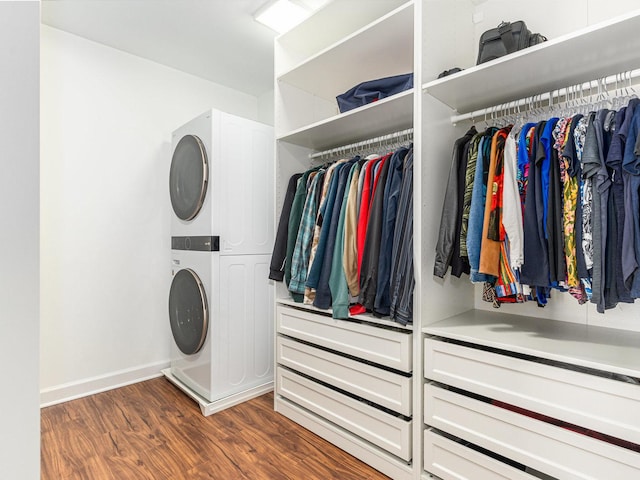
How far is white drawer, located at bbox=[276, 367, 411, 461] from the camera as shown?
59.8 inches

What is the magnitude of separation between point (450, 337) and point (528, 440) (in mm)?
406

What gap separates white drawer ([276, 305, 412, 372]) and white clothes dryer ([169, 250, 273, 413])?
360mm

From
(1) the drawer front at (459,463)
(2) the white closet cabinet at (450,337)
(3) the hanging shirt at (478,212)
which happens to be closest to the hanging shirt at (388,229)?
(2) the white closet cabinet at (450,337)

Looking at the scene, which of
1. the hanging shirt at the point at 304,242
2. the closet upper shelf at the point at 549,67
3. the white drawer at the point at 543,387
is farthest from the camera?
the hanging shirt at the point at 304,242

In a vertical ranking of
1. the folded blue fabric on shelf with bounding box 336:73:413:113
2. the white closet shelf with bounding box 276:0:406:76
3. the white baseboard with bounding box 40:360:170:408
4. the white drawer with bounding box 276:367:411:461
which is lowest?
the white baseboard with bounding box 40:360:170:408

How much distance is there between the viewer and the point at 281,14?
7.08 feet

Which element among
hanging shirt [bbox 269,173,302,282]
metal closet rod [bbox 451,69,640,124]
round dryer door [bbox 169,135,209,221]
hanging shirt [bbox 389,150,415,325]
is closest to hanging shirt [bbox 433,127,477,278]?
hanging shirt [bbox 389,150,415,325]

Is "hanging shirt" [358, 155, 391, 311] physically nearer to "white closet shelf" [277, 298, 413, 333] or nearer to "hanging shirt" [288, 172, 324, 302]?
"white closet shelf" [277, 298, 413, 333]

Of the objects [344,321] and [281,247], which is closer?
[344,321]

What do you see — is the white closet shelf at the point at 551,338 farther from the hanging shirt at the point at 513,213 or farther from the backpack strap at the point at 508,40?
the backpack strap at the point at 508,40

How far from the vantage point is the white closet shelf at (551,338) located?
107 cm

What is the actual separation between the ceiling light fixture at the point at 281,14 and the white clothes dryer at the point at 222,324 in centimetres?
153

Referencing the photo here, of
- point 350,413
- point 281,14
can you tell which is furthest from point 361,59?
point 350,413

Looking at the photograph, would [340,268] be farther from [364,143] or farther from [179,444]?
[179,444]
